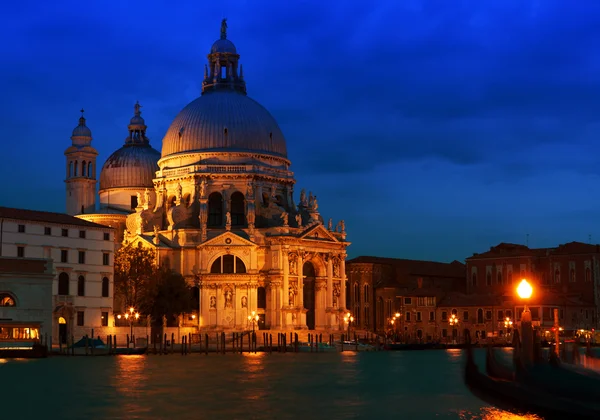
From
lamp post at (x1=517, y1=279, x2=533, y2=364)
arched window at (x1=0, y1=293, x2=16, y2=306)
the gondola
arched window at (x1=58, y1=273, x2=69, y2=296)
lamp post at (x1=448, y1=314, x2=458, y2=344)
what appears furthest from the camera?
lamp post at (x1=448, y1=314, x2=458, y2=344)

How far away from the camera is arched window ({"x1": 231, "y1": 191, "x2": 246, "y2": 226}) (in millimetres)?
90500

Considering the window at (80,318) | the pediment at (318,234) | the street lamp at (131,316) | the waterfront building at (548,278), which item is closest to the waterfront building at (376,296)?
the waterfront building at (548,278)

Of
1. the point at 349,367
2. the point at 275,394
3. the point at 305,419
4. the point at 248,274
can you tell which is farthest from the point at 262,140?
the point at 305,419

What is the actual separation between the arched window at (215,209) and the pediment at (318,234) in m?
7.23

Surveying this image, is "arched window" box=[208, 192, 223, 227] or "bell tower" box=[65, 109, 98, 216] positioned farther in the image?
"bell tower" box=[65, 109, 98, 216]

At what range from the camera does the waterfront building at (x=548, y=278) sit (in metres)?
102

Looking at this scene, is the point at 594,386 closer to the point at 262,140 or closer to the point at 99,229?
the point at 99,229

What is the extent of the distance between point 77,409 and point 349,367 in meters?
24.8

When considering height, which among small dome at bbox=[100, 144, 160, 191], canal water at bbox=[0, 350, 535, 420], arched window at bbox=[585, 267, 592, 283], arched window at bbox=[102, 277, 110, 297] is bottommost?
canal water at bbox=[0, 350, 535, 420]

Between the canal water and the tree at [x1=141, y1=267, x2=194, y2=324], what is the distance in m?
18.3

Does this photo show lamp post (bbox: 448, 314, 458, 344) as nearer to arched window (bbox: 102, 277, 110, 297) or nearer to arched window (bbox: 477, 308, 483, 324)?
arched window (bbox: 477, 308, 483, 324)

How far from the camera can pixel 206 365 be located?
5516cm

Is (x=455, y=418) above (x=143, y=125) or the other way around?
the other way around

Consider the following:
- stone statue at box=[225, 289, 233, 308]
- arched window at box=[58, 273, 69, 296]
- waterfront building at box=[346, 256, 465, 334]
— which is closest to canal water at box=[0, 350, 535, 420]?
arched window at box=[58, 273, 69, 296]
